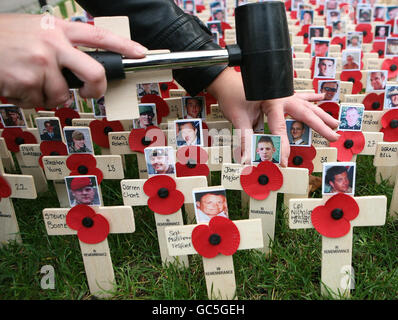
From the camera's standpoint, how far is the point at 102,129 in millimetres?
1575

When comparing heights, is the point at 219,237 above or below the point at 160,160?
below

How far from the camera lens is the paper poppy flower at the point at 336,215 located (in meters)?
1.07

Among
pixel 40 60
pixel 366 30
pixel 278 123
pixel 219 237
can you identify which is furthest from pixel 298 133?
pixel 366 30

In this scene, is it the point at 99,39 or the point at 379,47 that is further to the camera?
the point at 379,47

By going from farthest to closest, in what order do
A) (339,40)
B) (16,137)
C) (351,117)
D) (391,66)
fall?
(339,40)
(391,66)
(16,137)
(351,117)

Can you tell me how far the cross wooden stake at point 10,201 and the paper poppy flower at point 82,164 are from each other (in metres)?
0.14

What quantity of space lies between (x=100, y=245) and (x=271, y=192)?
56 cm

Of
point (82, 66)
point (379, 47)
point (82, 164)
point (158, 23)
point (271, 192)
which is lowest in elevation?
point (271, 192)

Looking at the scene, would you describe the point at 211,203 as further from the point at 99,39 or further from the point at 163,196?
the point at 99,39

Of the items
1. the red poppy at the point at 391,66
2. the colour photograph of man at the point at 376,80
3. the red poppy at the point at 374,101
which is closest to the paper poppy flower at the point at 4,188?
the red poppy at the point at 374,101

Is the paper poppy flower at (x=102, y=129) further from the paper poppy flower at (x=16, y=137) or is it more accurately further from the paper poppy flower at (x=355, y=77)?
the paper poppy flower at (x=355, y=77)

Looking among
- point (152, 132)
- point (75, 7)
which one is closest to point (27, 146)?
point (152, 132)

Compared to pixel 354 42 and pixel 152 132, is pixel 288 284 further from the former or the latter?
pixel 354 42
